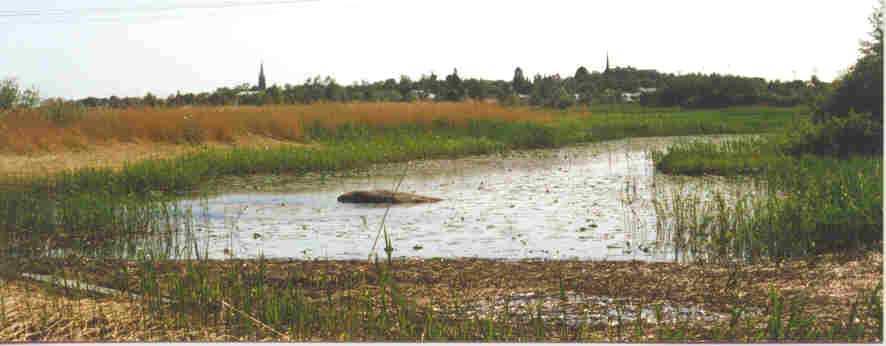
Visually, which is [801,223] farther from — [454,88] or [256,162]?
[454,88]

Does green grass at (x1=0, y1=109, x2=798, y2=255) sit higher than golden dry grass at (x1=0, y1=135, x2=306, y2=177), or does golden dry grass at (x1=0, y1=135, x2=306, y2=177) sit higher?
golden dry grass at (x1=0, y1=135, x2=306, y2=177)

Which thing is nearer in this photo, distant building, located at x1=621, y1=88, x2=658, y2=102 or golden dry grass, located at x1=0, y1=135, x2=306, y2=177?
golden dry grass, located at x1=0, y1=135, x2=306, y2=177

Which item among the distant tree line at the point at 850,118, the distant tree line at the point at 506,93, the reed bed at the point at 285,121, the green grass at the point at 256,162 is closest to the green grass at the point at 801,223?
the distant tree line at the point at 850,118

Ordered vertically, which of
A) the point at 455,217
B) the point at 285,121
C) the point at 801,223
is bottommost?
the point at 455,217

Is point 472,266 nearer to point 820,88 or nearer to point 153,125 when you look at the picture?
point 820,88

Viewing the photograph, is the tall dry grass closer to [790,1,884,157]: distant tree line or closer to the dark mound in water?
the dark mound in water

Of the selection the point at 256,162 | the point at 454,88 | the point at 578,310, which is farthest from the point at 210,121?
the point at 578,310

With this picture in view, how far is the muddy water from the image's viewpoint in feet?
29.2

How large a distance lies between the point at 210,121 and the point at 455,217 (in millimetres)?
11368

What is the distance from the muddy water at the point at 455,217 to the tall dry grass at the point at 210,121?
4297 mm

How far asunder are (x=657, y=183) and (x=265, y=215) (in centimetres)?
637

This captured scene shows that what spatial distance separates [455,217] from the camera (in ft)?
36.7

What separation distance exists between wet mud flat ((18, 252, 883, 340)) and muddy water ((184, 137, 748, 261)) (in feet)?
2.02

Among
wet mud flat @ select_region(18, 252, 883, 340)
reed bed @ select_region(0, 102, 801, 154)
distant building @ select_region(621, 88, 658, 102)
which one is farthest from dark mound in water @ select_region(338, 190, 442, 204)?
distant building @ select_region(621, 88, 658, 102)
